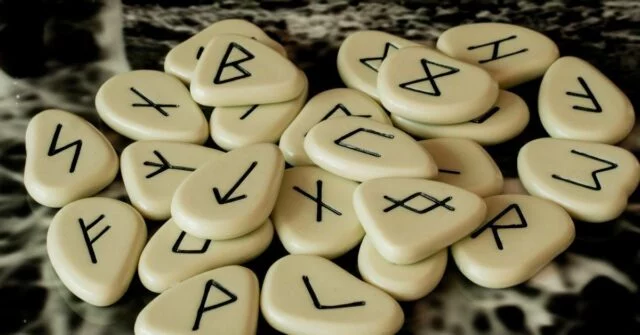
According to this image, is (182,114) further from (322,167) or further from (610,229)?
(610,229)

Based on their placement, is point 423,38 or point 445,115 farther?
point 423,38

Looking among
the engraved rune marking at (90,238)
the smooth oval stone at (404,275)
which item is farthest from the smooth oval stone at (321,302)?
the engraved rune marking at (90,238)

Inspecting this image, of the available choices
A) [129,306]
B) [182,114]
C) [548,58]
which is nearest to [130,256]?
[129,306]

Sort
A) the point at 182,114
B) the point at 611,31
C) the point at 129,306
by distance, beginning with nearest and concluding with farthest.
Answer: the point at 129,306 < the point at 182,114 < the point at 611,31

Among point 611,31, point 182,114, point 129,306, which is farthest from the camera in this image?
point 611,31

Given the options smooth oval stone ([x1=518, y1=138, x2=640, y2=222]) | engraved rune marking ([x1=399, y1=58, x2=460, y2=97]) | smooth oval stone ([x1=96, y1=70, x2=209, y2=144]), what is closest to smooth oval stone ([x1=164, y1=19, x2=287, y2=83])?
smooth oval stone ([x1=96, y1=70, x2=209, y2=144])

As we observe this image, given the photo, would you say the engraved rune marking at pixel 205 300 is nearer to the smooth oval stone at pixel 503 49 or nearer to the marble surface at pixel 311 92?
the marble surface at pixel 311 92

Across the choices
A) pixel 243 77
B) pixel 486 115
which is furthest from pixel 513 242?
pixel 243 77
